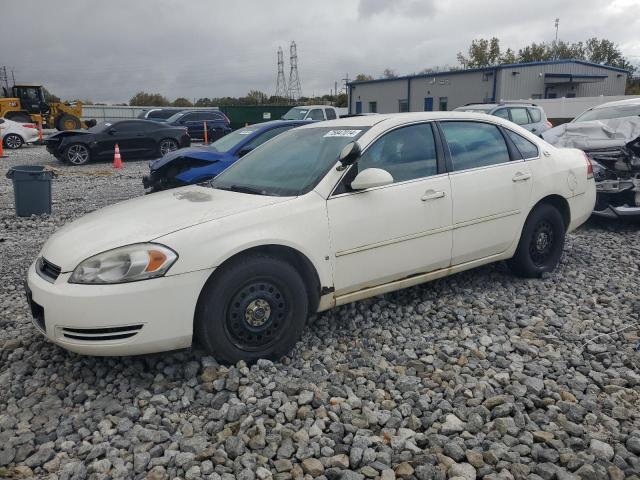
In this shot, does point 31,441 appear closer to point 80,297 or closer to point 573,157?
point 80,297

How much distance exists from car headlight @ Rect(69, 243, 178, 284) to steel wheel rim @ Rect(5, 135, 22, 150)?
20.4 m

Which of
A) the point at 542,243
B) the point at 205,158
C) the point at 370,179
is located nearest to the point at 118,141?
the point at 205,158

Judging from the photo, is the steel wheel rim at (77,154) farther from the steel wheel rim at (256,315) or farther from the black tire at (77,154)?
the steel wheel rim at (256,315)

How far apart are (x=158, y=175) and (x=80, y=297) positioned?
640 cm

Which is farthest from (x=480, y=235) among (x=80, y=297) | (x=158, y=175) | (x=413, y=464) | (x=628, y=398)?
(x=158, y=175)

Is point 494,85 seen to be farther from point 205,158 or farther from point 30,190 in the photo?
point 30,190

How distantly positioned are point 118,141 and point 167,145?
1465 millimetres

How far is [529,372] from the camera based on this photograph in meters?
3.46

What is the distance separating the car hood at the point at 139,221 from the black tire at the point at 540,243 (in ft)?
7.88

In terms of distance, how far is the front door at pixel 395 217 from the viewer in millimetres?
3771

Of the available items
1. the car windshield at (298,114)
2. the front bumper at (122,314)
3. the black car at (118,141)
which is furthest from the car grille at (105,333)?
Answer: the car windshield at (298,114)

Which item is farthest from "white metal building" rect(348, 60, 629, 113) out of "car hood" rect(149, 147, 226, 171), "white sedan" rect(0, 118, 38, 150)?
"car hood" rect(149, 147, 226, 171)

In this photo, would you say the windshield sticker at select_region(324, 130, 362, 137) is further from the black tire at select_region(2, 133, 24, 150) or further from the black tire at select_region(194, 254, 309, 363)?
the black tire at select_region(2, 133, 24, 150)

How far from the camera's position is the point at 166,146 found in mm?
17109
